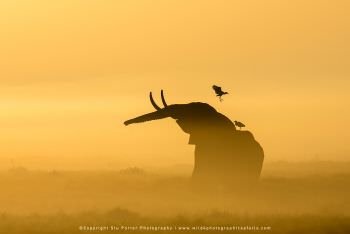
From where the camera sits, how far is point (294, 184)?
46.1m

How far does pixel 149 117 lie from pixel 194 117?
201cm

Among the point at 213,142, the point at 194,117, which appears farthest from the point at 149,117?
the point at 213,142

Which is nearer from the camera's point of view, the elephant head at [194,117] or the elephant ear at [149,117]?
the elephant ear at [149,117]

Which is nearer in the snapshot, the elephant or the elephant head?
the elephant

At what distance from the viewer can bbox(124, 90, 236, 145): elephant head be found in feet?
141

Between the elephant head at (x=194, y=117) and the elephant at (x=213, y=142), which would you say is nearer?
the elephant at (x=213, y=142)

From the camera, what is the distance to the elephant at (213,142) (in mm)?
42656

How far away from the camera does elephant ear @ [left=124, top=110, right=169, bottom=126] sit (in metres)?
42.8

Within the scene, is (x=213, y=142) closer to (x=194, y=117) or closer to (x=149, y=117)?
(x=194, y=117)

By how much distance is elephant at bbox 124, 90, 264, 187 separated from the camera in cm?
4266

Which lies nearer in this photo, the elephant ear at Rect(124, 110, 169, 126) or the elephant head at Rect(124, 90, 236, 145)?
the elephant ear at Rect(124, 110, 169, 126)

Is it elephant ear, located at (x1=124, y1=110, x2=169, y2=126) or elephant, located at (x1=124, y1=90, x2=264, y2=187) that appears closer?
elephant, located at (x1=124, y1=90, x2=264, y2=187)

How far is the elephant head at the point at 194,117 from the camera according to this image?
4303 centimetres

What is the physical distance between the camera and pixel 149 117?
43.0 meters
